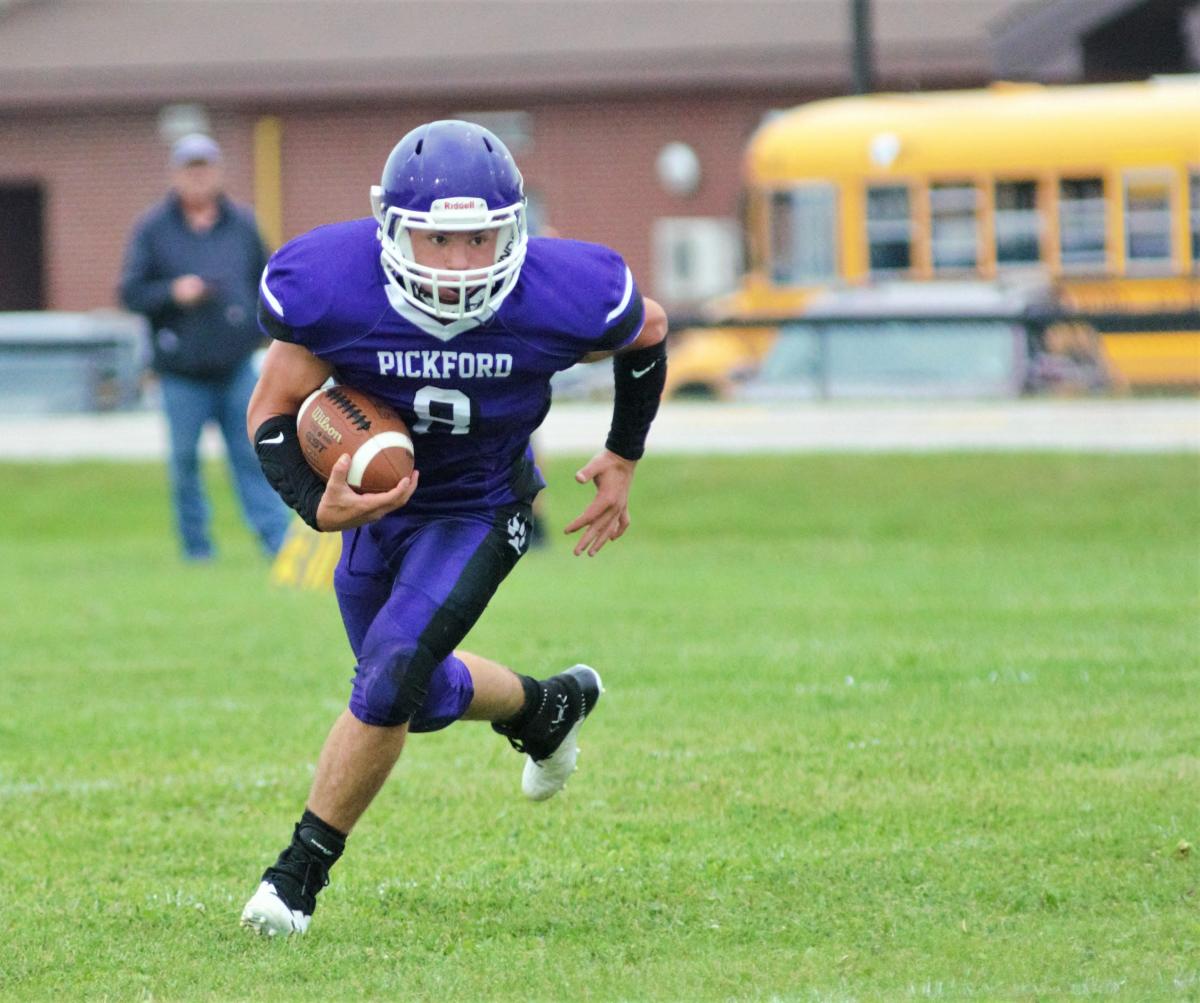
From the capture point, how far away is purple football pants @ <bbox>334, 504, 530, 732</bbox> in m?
4.44

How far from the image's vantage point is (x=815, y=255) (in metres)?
22.3

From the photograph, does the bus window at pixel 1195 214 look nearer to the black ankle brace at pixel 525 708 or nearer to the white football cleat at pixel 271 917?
the black ankle brace at pixel 525 708

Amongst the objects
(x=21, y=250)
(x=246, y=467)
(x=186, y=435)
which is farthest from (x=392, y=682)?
(x=21, y=250)

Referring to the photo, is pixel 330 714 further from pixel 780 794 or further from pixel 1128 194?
pixel 1128 194

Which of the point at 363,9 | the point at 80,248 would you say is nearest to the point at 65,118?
the point at 80,248

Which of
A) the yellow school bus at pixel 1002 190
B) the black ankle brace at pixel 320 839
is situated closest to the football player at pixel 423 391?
the black ankle brace at pixel 320 839

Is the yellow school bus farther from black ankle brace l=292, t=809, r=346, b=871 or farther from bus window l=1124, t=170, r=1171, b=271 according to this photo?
black ankle brace l=292, t=809, r=346, b=871

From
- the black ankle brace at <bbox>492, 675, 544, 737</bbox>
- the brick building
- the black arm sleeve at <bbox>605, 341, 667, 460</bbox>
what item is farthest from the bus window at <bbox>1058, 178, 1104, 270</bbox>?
the black ankle brace at <bbox>492, 675, 544, 737</bbox>

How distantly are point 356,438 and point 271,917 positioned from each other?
1.00 metres

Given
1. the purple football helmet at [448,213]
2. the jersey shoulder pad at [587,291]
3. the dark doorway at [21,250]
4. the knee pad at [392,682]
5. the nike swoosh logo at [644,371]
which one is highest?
the purple football helmet at [448,213]

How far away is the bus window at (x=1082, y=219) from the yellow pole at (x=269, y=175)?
13517 mm

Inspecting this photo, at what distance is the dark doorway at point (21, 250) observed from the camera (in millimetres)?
34312

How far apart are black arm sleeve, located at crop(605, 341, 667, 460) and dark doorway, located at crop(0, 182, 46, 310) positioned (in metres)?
30.6

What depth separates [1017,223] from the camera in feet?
→ 70.2
